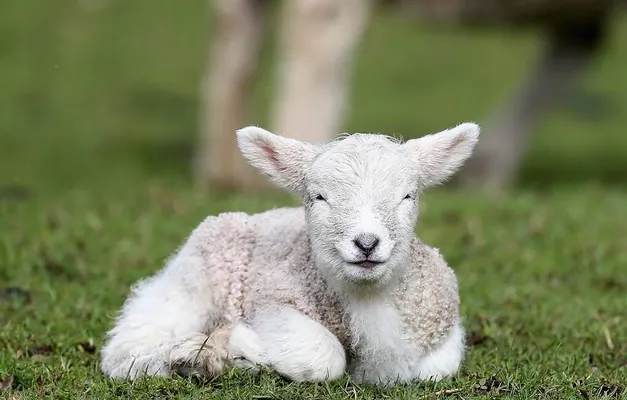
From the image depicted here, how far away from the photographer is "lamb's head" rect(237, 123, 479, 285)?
4.66 meters

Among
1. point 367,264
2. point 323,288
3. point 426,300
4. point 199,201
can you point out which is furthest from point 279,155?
point 199,201

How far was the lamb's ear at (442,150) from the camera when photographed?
5.11 metres

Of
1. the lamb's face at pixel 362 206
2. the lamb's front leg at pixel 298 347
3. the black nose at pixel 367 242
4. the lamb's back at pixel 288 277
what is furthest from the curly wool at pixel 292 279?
the black nose at pixel 367 242

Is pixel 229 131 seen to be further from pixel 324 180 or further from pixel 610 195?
pixel 324 180

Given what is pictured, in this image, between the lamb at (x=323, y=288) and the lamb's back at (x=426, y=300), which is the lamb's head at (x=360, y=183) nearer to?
the lamb at (x=323, y=288)

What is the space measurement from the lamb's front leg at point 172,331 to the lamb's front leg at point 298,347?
0.14 metres

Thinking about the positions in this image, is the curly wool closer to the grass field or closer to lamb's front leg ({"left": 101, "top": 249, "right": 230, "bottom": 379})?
lamb's front leg ({"left": 101, "top": 249, "right": 230, "bottom": 379})

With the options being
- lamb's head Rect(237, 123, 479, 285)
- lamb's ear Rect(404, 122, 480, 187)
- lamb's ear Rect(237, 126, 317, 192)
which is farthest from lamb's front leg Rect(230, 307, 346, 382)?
lamb's ear Rect(404, 122, 480, 187)

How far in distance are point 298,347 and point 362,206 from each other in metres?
0.60

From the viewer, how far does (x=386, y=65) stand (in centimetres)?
2323

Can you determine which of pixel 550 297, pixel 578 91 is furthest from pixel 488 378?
pixel 578 91

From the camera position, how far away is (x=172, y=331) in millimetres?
5152

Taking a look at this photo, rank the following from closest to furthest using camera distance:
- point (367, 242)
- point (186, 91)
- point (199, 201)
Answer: point (367, 242) < point (199, 201) < point (186, 91)

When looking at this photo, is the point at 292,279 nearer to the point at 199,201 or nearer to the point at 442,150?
the point at 442,150
